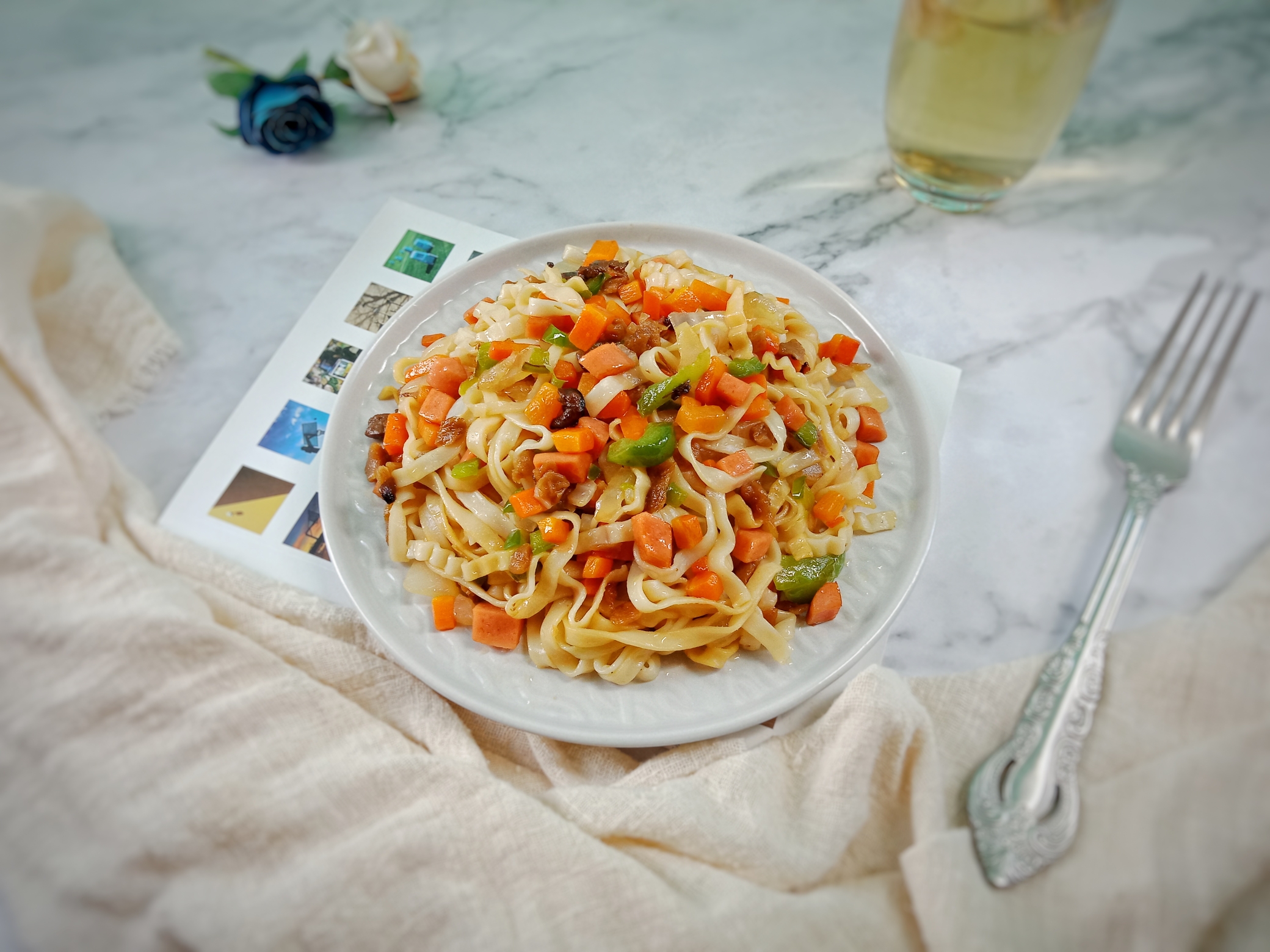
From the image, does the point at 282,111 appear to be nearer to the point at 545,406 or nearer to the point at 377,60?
the point at 377,60

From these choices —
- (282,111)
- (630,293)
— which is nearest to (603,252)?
(630,293)

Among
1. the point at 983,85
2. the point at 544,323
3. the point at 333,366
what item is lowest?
the point at 333,366

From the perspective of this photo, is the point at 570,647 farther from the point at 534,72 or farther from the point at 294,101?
the point at 534,72

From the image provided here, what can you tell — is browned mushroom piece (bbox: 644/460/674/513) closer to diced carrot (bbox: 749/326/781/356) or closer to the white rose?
diced carrot (bbox: 749/326/781/356)

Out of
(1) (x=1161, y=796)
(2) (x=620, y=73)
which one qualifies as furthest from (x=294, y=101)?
(1) (x=1161, y=796)

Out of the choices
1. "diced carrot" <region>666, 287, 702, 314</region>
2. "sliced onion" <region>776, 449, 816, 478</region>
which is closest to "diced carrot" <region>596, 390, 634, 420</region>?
"diced carrot" <region>666, 287, 702, 314</region>

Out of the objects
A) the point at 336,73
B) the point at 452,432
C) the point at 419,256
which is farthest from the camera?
the point at 336,73
